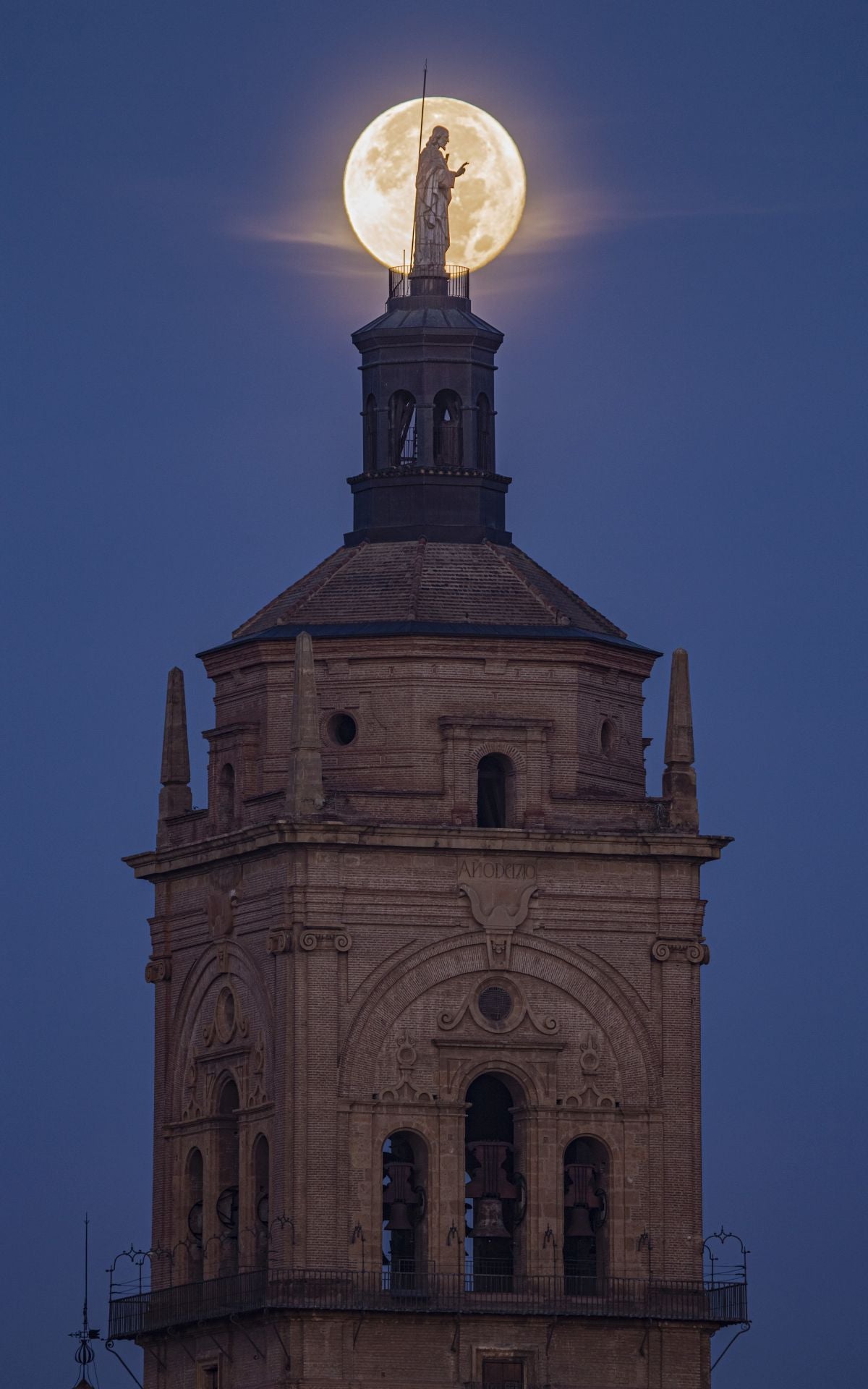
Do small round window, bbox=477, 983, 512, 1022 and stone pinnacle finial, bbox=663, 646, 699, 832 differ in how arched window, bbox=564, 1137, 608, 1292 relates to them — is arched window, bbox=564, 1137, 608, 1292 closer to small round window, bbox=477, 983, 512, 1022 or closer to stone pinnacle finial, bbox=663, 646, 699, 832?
small round window, bbox=477, 983, 512, 1022

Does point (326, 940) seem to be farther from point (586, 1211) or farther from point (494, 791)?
point (586, 1211)

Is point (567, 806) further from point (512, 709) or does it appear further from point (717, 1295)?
point (717, 1295)

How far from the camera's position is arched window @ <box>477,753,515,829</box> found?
119750mm

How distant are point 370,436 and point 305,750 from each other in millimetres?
8399

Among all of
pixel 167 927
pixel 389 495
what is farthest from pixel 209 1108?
pixel 389 495

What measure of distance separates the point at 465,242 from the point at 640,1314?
2184cm

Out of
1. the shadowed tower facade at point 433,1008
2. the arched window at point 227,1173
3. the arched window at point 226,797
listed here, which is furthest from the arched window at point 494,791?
the arched window at point 227,1173

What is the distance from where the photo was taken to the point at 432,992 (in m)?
118

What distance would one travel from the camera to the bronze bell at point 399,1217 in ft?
386

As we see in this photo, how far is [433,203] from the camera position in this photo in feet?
406

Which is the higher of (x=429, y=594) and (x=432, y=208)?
(x=432, y=208)

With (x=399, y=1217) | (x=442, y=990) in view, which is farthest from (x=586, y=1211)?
(x=442, y=990)

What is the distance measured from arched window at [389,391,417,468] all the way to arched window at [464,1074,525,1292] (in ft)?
41.4

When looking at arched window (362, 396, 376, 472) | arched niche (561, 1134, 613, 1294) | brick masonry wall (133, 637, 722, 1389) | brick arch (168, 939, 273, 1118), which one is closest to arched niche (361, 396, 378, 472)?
arched window (362, 396, 376, 472)
